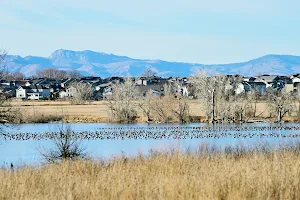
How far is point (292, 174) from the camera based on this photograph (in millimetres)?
10633

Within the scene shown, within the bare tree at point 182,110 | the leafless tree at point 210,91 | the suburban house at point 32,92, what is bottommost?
the suburban house at point 32,92

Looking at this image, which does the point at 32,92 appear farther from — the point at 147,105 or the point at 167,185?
the point at 167,185

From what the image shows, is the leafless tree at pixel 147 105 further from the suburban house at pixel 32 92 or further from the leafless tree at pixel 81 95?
the suburban house at pixel 32 92

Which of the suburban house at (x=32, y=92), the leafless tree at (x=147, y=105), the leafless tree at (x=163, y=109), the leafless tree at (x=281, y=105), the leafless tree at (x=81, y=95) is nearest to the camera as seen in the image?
the leafless tree at (x=281, y=105)

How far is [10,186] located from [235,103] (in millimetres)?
57220

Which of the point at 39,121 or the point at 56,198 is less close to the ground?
the point at 56,198

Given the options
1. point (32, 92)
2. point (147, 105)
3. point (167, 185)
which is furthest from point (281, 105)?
point (32, 92)

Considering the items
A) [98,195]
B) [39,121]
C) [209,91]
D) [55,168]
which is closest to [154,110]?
[209,91]

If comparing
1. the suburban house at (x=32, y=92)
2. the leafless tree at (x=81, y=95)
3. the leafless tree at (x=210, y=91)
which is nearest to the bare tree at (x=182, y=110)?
the leafless tree at (x=210, y=91)

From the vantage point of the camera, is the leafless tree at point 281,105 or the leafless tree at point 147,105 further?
the leafless tree at point 147,105

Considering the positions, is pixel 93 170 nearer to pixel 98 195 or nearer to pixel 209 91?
pixel 98 195

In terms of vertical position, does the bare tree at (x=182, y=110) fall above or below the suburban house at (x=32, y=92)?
above

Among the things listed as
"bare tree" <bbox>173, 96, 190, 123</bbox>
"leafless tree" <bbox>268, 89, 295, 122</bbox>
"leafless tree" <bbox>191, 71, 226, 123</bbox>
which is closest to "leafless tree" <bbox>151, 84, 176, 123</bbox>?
"bare tree" <bbox>173, 96, 190, 123</bbox>

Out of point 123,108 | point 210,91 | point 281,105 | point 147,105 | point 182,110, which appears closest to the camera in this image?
point 281,105
